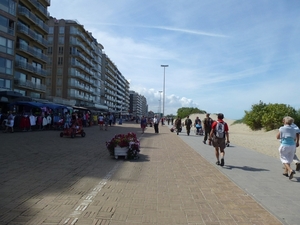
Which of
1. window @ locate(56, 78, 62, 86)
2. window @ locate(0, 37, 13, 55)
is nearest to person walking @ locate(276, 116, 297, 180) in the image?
window @ locate(0, 37, 13, 55)

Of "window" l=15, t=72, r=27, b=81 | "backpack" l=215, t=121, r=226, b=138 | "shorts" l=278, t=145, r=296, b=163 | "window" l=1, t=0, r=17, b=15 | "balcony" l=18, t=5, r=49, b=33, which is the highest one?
"balcony" l=18, t=5, r=49, b=33

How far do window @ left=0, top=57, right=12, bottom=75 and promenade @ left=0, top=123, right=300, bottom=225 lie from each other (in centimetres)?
3206

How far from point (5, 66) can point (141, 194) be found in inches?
1473

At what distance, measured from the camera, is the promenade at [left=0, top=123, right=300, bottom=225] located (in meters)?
4.04

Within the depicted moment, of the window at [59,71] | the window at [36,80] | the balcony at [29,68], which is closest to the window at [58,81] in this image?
the window at [59,71]

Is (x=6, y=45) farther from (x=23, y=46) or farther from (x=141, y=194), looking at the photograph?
(x=141, y=194)

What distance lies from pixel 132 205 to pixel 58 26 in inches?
2800

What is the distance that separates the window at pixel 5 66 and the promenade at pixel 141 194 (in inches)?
1262

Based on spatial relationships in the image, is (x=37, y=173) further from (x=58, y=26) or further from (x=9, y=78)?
(x=58, y=26)

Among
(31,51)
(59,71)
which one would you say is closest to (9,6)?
(31,51)

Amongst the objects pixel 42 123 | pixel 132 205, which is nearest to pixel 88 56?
pixel 42 123

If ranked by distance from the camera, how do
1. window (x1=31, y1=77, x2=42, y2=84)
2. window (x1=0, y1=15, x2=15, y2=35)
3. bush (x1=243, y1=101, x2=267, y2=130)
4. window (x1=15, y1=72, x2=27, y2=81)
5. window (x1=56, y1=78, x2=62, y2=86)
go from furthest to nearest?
window (x1=56, y1=78, x2=62, y2=86) < window (x1=31, y1=77, x2=42, y2=84) < window (x1=15, y1=72, x2=27, y2=81) < window (x1=0, y1=15, x2=15, y2=35) < bush (x1=243, y1=101, x2=267, y2=130)

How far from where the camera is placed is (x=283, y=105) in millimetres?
31734

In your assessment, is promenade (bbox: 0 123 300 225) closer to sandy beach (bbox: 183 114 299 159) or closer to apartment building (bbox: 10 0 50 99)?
sandy beach (bbox: 183 114 299 159)
